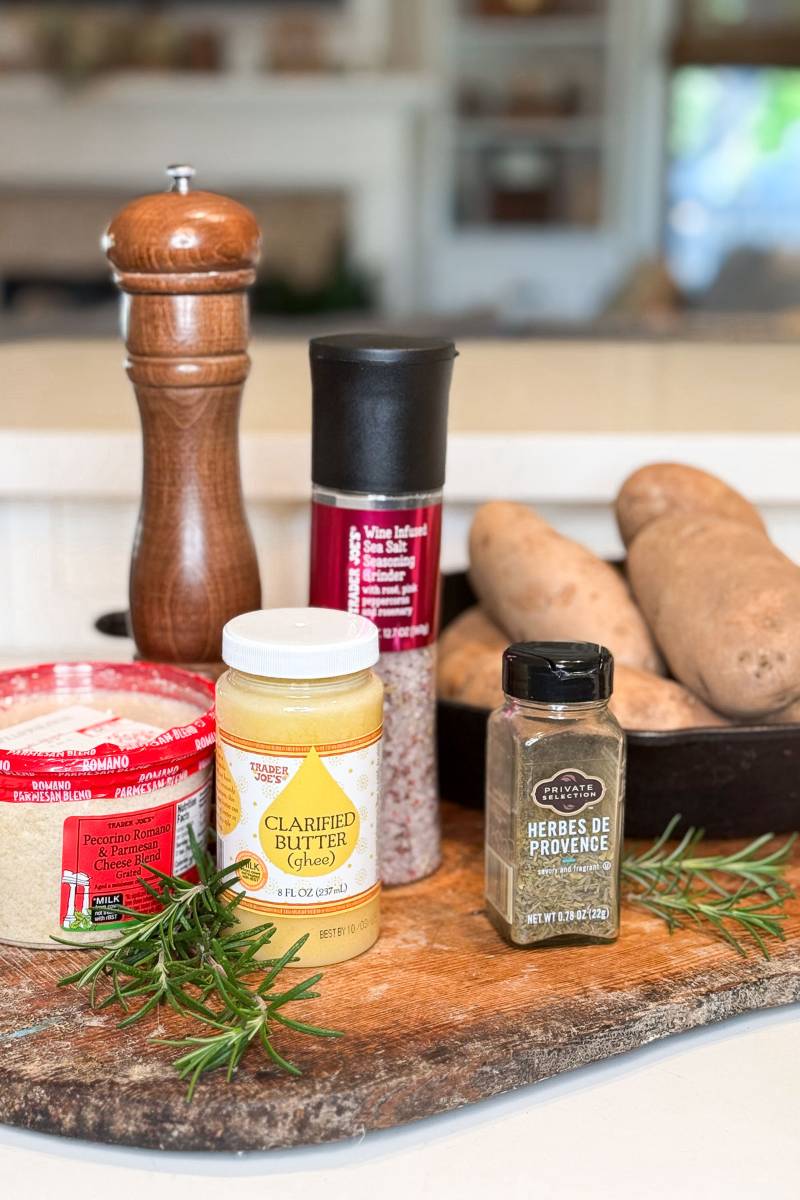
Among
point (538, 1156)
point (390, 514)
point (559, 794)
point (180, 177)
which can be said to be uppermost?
point (180, 177)

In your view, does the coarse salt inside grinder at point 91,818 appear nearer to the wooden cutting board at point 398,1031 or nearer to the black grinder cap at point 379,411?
the wooden cutting board at point 398,1031

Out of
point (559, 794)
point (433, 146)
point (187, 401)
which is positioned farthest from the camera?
point (433, 146)

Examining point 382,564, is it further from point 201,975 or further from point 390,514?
point 201,975

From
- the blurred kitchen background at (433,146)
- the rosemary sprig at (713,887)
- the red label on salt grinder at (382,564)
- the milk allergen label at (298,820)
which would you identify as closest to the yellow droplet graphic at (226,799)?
the milk allergen label at (298,820)

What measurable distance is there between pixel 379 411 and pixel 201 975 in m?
0.30

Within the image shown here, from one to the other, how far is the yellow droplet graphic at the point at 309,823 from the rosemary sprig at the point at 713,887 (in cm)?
19

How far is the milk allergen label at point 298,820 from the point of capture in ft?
2.27

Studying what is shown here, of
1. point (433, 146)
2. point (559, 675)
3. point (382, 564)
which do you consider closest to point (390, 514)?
point (382, 564)

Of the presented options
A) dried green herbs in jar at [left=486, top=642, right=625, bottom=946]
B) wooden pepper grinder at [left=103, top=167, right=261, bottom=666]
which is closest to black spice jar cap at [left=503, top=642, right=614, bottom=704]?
dried green herbs in jar at [left=486, top=642, right=625, bottom=946]

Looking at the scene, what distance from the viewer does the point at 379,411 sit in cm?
76

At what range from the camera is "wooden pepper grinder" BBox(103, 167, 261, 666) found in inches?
31.1

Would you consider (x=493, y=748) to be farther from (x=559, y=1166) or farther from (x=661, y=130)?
(x=661, y=130)

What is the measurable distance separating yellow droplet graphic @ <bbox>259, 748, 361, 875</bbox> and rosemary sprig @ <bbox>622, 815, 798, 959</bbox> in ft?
0.64

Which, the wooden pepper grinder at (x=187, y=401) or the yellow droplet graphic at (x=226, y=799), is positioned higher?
the wooden pepper grinder at (x=187, y=401)
